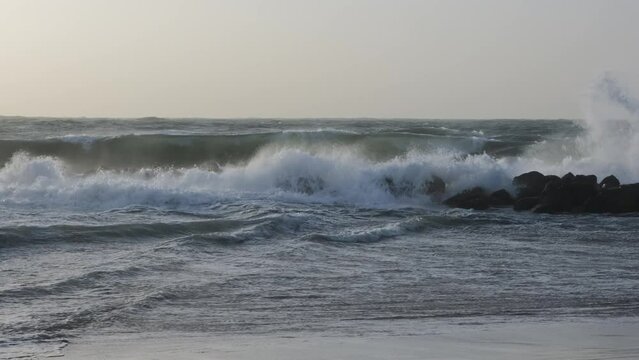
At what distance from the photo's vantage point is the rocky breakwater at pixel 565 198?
68.0ft

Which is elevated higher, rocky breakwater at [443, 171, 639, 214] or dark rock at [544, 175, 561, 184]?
dark rock at [544, 175, 561, 184]

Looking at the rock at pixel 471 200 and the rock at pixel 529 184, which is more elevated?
the rock at pixel 529 184

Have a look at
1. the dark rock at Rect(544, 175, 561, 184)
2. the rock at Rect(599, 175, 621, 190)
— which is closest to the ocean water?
the dark rock at Rect(544, 175, 561, 184)

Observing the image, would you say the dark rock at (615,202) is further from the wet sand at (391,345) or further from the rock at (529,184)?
the wet sand at (391,345)

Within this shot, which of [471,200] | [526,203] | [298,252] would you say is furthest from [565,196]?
[298,252]

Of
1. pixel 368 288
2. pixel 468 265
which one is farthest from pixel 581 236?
pixel 368 288

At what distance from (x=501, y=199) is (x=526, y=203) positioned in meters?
1.26

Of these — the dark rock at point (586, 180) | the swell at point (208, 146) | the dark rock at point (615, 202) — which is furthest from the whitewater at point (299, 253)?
the swell at point (208, 146)

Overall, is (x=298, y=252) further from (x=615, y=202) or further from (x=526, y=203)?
(x=615, y=202)

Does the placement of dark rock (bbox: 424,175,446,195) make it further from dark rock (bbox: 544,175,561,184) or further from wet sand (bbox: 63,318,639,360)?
wet sand (bbox: 63,318,639,360)

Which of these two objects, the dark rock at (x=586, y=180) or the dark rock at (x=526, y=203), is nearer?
the dark rock at (x=526, y=203)

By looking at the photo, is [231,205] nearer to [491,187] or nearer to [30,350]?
[491,187]

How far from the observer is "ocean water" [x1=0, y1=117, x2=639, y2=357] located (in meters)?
8.70

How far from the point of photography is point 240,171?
85.9 feet
